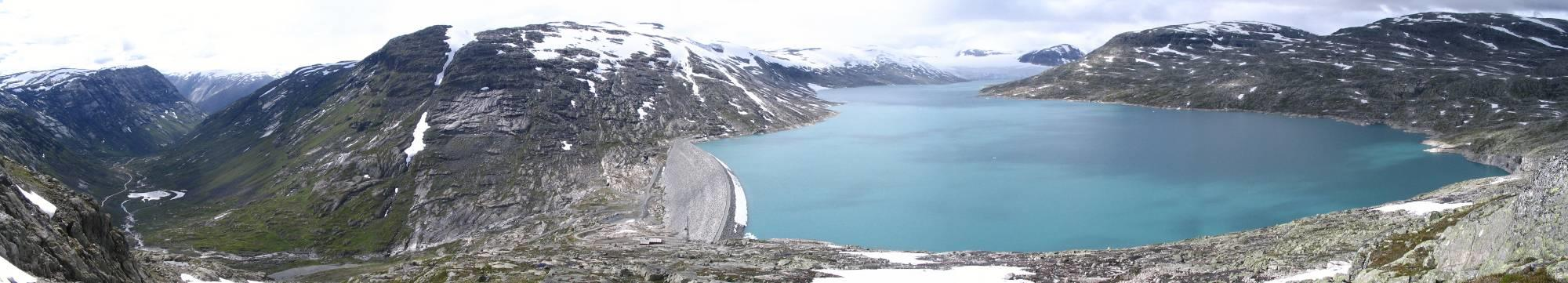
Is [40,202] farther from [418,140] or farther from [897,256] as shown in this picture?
[418,140]

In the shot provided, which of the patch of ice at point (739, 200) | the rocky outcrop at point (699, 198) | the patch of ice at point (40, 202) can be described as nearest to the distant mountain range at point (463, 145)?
the rocky outcrop at point (699, 198)

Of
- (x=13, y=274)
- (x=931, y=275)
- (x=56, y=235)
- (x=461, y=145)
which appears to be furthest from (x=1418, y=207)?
(x=461, y=145)

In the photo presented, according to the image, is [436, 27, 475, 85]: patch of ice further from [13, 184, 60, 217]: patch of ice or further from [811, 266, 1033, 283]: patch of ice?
[811, 266, 1033, 283]: patch of ice

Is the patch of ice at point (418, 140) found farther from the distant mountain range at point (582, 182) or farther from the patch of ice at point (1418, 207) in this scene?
the patch of ice at point (1418, 207)

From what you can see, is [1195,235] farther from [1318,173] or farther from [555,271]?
[555,271]

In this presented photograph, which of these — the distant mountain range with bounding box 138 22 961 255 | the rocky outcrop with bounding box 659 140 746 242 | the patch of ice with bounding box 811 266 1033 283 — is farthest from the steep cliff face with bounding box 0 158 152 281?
the distant mountain range with bounding box 138 22 961 255

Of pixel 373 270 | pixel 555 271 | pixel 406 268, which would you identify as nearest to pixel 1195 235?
pixel 555 271
